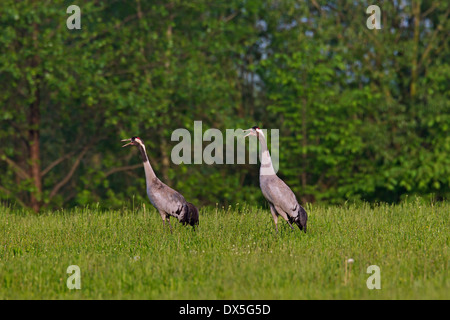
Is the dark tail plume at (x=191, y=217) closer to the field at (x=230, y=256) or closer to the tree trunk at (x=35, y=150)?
the field at (x=230, y=256)

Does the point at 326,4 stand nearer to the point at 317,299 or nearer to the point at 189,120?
the point at 189,120

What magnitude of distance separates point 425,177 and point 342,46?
4749mm

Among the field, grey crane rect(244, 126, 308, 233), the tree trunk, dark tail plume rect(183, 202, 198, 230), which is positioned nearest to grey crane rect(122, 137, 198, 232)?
dark tail plume rect(183, 202, 198, 230)

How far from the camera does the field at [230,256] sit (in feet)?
23.9

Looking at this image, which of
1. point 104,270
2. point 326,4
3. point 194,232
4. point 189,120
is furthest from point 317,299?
point 326,4

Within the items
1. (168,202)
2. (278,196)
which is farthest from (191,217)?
(278,196)

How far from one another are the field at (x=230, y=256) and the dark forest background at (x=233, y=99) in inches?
258

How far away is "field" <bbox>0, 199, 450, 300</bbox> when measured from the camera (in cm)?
729

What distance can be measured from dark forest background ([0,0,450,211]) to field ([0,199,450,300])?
6.55 meters

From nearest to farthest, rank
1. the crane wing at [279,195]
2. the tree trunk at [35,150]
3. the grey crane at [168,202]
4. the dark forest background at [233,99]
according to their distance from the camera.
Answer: the crane wing at [279,195]
the grey crane at [168,202]
the tree trunk at [35,150]
the dark forest background at [233,99]

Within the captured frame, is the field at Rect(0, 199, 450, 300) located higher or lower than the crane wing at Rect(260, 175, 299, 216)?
lower

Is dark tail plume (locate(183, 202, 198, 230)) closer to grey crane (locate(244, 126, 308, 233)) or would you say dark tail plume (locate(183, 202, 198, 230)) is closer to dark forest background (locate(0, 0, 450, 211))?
grey crane (locate(244, 126, 308, 233))

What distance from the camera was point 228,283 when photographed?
7.42 meters

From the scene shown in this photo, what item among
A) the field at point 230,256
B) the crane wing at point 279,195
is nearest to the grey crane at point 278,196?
the crane wing at point 279,195
